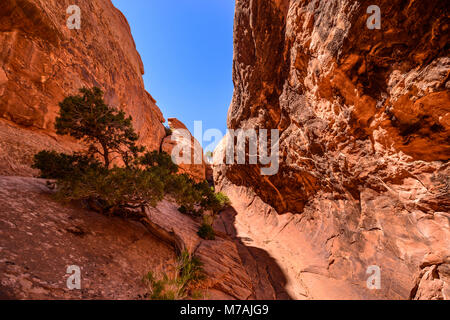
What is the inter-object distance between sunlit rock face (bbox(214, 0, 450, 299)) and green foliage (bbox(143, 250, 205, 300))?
164 inches

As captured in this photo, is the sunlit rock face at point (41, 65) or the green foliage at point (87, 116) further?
the sunlit rock face at point (41, 65)

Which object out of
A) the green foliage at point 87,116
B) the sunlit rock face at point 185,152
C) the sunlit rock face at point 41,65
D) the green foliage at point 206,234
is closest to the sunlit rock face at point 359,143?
the green foliage at point 206,234

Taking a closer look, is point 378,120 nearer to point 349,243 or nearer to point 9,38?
point 349,243

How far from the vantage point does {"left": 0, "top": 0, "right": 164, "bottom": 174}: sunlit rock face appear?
7.91 meters

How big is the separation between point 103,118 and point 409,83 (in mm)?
9606

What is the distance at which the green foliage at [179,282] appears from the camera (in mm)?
3492

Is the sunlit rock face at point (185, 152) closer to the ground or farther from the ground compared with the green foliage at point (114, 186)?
farther from the ground

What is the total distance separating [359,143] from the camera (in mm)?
6781

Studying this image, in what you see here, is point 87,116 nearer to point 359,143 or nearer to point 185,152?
point 359,143

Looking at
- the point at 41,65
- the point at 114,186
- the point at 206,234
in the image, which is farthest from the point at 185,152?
the point at 114,186

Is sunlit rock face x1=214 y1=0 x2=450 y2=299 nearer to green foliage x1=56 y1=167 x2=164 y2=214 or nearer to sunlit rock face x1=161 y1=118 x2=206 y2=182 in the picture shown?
green foliage x1=56 y1=167 x2=164 y2=214

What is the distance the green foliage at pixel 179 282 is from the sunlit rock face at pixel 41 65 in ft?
28.0

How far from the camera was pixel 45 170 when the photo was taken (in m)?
5.31

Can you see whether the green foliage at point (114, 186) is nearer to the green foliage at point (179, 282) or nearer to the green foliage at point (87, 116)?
the green foliage at point (87, 116)
